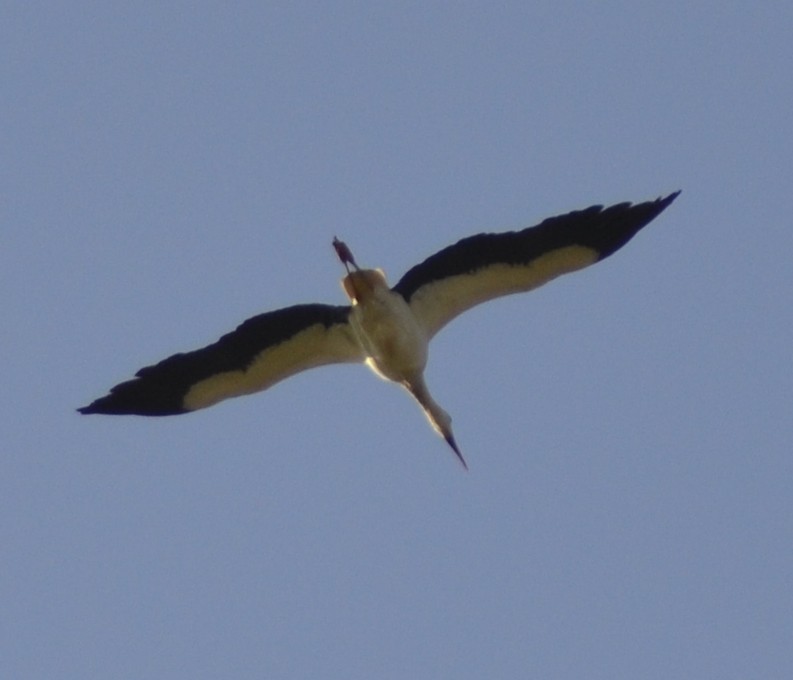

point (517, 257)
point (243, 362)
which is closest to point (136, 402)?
point (243, 362)

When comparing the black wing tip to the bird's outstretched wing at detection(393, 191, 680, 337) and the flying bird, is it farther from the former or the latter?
the bird's outstretched wing at detection(393, 191, 680, 337)

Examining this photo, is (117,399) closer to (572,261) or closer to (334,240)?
(334,240)

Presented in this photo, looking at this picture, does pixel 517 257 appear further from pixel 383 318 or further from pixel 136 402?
pixel 136 402

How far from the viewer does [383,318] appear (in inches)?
1150

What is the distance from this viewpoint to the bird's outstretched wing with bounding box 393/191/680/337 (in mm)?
29406

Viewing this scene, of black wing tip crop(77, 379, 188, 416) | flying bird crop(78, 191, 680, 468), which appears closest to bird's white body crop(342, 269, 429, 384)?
flying bird crop(78, 191, 680, 468)

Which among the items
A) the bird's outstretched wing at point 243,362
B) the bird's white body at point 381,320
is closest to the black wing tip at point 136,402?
the bird's outstretched wing at point 243,362

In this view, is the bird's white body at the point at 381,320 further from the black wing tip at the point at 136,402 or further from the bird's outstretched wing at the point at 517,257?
the black wing tip at the point at 136,402

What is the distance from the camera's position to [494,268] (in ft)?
97.0

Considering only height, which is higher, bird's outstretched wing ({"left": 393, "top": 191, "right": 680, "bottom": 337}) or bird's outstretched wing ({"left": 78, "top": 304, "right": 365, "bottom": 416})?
bird's outstretched wing ({"left": 78, "top": 304, "right": 365, "bottom": 416})

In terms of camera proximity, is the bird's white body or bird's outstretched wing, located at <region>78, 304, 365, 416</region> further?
bird's outstretched wing, located at <region>78, 304, 365, 416</region>

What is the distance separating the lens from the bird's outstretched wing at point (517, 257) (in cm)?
2941

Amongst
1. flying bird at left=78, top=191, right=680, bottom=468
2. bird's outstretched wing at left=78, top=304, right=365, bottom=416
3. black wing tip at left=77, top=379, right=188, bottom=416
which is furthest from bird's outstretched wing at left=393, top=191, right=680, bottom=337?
black wing tip at left=77, top=379, right=188, bottom=416

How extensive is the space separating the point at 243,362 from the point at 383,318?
139 cm
